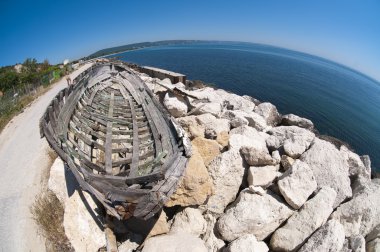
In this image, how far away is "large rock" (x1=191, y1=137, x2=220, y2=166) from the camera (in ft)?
29.8

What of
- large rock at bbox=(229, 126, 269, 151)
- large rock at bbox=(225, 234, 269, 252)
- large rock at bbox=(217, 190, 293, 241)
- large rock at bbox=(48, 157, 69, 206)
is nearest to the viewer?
large rock at bbox=(225, 234, 269, 252)

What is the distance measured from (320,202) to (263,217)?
206 cm

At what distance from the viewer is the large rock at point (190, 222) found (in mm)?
7035

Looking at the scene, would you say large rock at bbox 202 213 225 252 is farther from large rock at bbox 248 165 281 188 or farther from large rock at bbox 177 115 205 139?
large rock at bbox 177 115 205 139

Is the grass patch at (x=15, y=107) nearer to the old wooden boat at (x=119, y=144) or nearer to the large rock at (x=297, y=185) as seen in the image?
the old wooden boat at (x=119, y=144)

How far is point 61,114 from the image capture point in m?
9.38

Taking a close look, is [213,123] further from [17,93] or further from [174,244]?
[17,93]

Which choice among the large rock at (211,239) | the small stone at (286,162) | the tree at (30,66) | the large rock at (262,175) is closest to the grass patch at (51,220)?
the large rock at (211,239)

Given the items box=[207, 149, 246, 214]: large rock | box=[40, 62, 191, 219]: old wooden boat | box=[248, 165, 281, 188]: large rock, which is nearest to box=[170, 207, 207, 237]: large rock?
box=[207, 149, 246, 214]: large rock

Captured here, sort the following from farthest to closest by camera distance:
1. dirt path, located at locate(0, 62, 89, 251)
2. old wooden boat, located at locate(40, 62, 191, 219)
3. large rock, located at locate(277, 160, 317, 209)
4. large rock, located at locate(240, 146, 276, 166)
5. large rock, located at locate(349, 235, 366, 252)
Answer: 1. large rock, located at locate(240, 146, 276, 166)
2. large rock, located at locate(277, 160, 317, 209)
3. dirt path, located at locate(0, 62, 89, 251)
4. large rock, located at locate(349, 235, 366, 252)
5. old wooden boat, located at locate(40, 62, 191, 219)

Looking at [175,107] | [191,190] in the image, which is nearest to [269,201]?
[191,190]

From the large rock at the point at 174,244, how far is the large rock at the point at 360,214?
5.09 metres

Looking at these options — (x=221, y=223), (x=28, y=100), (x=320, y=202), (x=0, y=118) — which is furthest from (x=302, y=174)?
(x=28, y=100)

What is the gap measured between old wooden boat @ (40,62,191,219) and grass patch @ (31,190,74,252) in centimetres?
173
